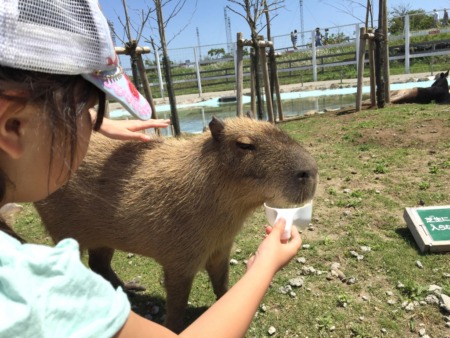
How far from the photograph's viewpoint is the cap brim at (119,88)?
0.88 metres

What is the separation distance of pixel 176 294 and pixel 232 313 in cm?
150

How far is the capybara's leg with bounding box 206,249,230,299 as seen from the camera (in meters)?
2.61

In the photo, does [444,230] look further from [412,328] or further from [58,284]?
[58,284]

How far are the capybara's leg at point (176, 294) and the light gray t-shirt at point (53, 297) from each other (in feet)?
5.46

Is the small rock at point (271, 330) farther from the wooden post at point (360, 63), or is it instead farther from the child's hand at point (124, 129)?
the wooden post at point (360, 63)

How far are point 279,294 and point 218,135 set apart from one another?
1.25 m

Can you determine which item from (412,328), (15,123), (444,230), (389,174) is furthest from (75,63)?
(389,174)

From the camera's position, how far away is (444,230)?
10.3ft

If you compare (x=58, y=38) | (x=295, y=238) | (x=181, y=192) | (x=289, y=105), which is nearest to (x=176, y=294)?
(x=181, y=192)

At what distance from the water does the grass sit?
592 cm

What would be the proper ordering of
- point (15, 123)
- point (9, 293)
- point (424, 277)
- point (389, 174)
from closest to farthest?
point (9, 293) → point (15, 123) → point (424, 277) → point (389, 174)

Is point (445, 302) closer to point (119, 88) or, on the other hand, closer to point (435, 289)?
point (435, 289)

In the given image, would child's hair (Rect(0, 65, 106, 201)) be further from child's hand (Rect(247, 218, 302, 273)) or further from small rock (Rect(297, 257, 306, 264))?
small rock (Rect(297, 257, 306, 264))

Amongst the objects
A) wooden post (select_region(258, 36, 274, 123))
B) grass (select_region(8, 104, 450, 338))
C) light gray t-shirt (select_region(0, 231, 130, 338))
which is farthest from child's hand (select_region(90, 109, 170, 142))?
wooden post (select_region(258, 36, 274, 123))
